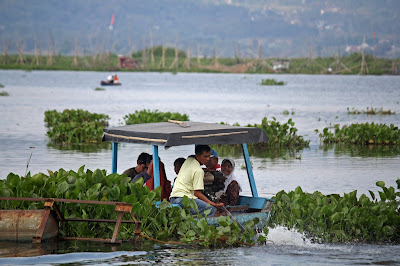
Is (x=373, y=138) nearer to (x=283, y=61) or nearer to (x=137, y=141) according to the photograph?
(x=137, y=141)

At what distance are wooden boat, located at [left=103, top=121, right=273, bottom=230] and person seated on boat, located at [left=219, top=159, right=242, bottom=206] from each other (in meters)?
0.18

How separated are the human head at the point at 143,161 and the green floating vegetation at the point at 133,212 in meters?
1.08

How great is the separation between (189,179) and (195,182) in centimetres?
10

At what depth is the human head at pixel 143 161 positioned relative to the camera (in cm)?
1220

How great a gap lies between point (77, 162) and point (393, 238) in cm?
1080

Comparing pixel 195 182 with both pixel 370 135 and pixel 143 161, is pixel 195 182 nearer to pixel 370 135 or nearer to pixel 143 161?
pixel 143 161

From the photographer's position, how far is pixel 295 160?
2170 cm

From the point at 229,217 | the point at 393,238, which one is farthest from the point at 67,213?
the point at 393,238

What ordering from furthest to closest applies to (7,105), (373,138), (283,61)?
1. (283,61)
2. (7,105)
3. (373,138)

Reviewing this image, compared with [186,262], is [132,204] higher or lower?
higher

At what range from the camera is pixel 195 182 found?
10.9m

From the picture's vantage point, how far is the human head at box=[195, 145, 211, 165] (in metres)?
10.9

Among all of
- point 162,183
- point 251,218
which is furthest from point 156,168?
point 251,218

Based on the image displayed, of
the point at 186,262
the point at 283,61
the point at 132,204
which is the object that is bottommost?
the point at 186,262
